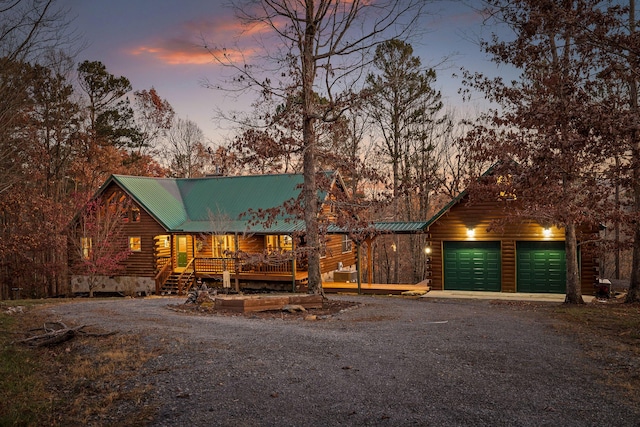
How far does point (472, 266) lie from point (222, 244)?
539 inches

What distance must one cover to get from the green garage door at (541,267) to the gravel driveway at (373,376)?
34.1 ft

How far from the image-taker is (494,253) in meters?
22.6

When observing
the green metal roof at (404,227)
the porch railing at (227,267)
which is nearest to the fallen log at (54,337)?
the green metal roof at (404,227)

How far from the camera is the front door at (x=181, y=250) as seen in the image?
3025 centimetres

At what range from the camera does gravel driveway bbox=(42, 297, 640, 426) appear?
607 cm

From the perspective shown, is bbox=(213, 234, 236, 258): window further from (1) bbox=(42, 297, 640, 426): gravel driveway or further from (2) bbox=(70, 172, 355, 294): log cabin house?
(1) bbox=(42, 297, 640, 426): gravel driveway

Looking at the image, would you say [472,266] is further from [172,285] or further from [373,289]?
[172,285]

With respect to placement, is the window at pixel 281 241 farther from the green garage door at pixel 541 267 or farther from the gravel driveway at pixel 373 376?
the gravel driveway at pixel 373 376

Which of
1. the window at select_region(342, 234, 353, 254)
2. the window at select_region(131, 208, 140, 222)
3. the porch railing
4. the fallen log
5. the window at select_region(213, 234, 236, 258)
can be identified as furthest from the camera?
the window at select_region(342, 234, 353, 254)

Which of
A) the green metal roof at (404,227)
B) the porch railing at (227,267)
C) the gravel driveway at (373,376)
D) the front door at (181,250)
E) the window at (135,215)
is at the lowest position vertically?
the gravel driveway at (373,376)

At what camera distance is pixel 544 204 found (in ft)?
57.1

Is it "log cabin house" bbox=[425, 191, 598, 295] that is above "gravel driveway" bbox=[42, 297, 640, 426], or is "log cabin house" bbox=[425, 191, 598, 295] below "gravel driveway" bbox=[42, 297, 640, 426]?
above

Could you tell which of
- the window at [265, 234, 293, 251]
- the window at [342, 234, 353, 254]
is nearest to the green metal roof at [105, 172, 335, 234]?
the window at [265, 234, 293, 251]

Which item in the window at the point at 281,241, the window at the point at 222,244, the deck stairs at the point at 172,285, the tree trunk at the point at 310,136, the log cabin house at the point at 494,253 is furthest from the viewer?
the window at the point at 222,244
